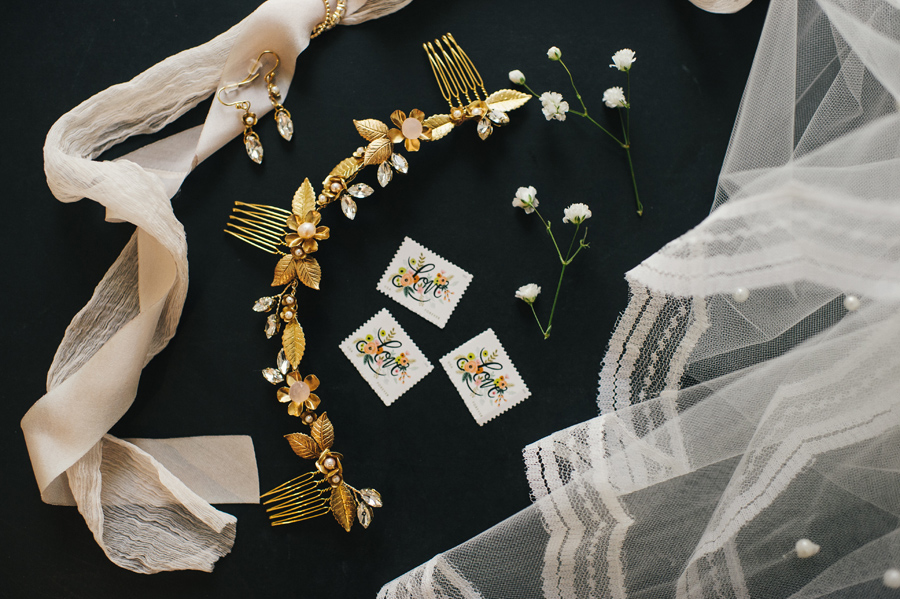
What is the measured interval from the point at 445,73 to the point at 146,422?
3.63 feet

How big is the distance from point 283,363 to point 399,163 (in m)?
0.54

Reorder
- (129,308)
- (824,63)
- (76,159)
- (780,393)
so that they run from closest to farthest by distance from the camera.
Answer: (780,393), (824,63), (76,159), (129,308)

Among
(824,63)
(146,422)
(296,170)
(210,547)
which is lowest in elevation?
(210,547)

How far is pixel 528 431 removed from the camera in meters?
1.40

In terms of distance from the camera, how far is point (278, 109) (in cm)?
A: 146

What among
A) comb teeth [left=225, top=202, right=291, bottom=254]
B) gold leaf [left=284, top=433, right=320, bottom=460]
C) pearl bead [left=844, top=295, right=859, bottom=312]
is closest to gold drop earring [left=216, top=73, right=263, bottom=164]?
comb teeth [left=225, top=202, right=291, bottom=254]

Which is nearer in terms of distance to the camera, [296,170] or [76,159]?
[76,159]

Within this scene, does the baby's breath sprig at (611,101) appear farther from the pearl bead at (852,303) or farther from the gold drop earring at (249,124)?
the gold drop earring at (249,124)

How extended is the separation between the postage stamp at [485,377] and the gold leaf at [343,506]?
1.13 ft

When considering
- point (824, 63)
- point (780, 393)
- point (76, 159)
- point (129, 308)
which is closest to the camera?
point (780, 393)

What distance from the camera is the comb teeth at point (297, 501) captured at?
4.61 feet

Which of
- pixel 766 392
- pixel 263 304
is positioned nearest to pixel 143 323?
pixel 263 304

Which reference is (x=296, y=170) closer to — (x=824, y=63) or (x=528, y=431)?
A: (x=528, y=431)

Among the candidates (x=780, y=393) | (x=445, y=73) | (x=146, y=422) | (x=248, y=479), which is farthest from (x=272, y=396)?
(x=780, y=393)
